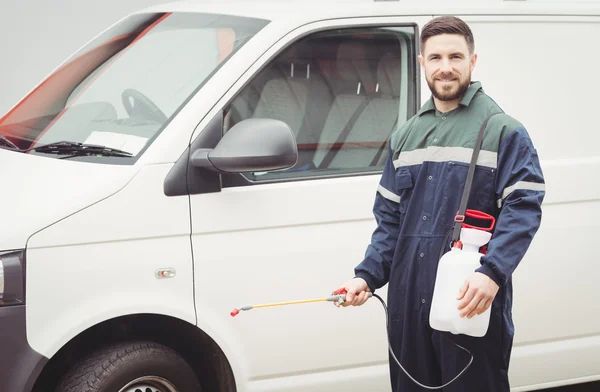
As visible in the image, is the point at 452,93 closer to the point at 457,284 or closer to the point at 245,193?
the point at 457,284

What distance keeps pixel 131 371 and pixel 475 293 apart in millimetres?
1467

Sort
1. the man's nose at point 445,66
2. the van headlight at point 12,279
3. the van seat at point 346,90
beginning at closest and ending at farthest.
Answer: the man's nose at point 445,66, the van headlight at point 12,279, the van seat at point 346,90

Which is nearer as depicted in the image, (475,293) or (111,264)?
(475,293)

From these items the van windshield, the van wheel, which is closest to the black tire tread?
the van wheel

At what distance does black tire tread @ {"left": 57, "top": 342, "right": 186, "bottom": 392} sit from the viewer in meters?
3.75

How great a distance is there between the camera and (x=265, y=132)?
3723 mm

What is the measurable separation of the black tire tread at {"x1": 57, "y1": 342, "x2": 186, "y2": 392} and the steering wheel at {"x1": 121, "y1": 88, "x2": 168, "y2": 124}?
2.83 ft

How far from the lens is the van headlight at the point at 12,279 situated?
3559 mm

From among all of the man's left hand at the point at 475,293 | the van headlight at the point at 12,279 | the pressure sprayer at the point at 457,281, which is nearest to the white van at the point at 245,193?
the van headlight at the point at 12,279

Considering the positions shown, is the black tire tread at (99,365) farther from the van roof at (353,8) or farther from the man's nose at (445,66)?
the man's nose at (445,66)

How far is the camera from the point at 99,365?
378 cm

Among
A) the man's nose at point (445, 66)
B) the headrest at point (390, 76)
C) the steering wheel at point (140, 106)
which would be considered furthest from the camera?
the headrest at point (390, 76)

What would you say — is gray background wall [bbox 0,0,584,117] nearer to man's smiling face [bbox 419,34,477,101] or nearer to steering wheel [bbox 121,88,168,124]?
steering wheel [bbox 121,88,168,124]

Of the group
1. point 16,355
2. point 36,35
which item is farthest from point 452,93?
point 36,35
